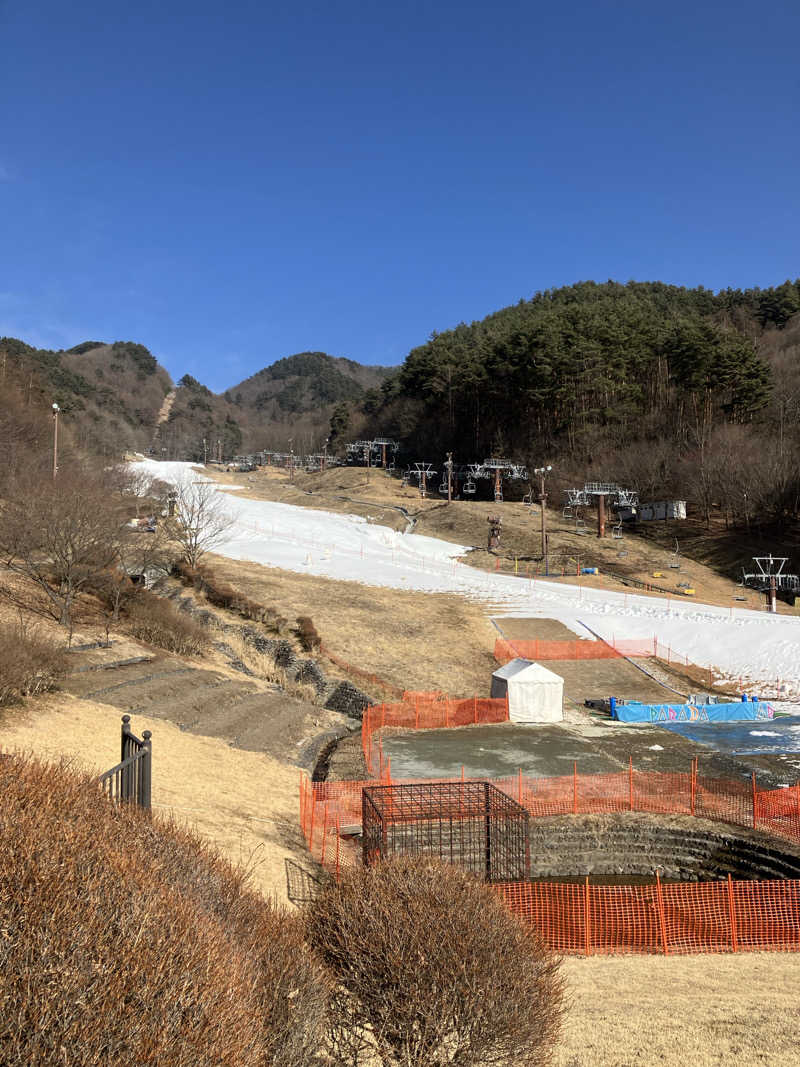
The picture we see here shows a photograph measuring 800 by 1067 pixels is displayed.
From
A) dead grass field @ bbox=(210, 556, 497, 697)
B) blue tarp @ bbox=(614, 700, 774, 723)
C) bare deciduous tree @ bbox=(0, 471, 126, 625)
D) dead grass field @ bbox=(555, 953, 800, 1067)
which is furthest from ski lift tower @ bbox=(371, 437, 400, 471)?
dead grass field @ bbox=(555, 953, 800, 1067)

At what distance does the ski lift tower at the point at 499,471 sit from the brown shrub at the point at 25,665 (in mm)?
67524

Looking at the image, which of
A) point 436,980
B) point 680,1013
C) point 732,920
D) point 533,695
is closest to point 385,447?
point 533,695

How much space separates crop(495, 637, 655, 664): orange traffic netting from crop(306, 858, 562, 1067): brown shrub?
2844 cm

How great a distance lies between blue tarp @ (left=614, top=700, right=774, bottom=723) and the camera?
2669 centimetres

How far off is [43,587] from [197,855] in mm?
21890

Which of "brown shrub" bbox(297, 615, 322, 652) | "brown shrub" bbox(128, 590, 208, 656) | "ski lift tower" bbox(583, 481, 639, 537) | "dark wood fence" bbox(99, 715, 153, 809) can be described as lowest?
"brown shrub" bbox(297, 615, 322, 652)

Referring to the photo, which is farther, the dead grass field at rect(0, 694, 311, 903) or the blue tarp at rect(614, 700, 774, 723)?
the blue tarp at rect(614, 700, 774, 723)

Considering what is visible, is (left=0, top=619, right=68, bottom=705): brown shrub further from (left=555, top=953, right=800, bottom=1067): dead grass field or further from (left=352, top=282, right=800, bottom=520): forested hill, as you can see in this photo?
(left=352, top=282, right=800, bottom=520): forested hill

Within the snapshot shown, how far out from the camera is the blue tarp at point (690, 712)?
2669 centimetres

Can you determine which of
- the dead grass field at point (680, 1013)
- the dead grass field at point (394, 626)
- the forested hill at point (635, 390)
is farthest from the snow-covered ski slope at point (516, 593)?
the forested hill at point (635, 390)

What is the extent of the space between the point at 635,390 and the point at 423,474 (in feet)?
94.1

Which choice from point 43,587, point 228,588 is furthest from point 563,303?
point 43,587

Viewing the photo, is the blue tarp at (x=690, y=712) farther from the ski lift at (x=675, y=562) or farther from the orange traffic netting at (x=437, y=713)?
the ski lift at (x=675, y=562)

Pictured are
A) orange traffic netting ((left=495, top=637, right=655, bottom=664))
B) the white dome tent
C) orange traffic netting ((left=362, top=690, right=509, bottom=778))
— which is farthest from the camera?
orange traffic netting ((left=495, top=637, right=655, bottom=664))
